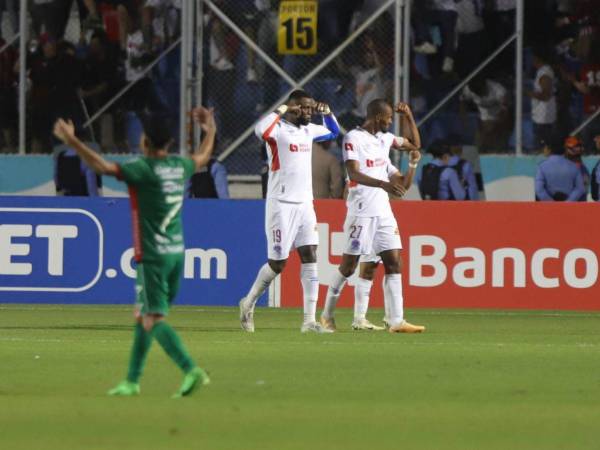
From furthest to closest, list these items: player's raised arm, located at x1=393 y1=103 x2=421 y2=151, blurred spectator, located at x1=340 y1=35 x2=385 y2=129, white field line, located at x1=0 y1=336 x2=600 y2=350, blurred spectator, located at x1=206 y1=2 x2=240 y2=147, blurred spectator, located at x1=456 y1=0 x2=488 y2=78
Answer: blurred spectator, located at x1=456 y1=0 x2=488 y2=78 < blurred spectator, located at x1=206 y1=2 x2=240 y2=147 < blurred spectator, located at x1=340 y1=35 x2=385 y2=129 < player's raised arm, located at x1=393 y1=103 x2=421 y2=151 < white field line, located at x1=0 y1=336 x2=600 y2=350

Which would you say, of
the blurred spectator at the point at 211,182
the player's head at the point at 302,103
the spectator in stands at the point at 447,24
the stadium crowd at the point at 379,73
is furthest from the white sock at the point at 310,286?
the spectator in stands at the point at 447,24

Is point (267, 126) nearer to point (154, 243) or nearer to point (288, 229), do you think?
point (288, 229)

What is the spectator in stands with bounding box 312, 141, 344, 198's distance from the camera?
2131 cm

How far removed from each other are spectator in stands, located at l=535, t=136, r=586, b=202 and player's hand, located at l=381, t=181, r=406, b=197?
635 cm

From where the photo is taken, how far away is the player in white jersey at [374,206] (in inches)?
640

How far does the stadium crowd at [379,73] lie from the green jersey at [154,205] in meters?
12.6

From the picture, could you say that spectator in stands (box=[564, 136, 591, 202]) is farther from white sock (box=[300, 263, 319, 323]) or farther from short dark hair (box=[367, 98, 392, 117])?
white sock (box=[300, 263, 319, 323])

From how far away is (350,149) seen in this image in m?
16.3

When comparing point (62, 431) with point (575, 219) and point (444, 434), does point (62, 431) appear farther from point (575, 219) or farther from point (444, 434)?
point (575, 219)

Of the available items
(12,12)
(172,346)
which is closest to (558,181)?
(12,12)

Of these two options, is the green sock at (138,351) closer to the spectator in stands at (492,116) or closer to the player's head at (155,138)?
the player's head at (155,138)

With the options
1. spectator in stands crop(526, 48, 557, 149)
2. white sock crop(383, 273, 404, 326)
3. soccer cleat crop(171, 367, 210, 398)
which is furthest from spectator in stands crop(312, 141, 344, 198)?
soccer cleat crop(171, 367, 210, 398)

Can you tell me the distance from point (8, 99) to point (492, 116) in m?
7.14

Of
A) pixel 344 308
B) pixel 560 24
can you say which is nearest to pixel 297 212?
pixel 344 308
